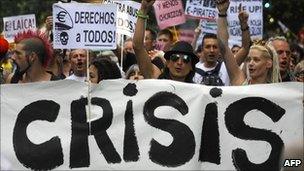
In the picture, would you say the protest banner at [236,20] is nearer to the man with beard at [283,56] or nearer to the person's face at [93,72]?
the man with beard at [283,56]

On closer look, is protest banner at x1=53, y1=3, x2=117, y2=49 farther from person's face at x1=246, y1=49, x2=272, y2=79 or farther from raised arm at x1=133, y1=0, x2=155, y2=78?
person's face at x1=246, y1=49, x2=272, y2=79

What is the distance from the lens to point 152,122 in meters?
7.40

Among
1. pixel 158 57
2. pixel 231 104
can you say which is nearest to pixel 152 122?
pixel 231 104

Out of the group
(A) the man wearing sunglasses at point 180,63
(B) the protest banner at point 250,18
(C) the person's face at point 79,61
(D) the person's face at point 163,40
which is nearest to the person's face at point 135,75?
(C) the person's face at point 79,61

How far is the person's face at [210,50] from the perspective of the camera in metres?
10.1

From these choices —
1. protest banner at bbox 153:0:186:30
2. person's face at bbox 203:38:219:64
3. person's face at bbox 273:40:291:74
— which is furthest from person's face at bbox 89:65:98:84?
protest banner at bbox 153:0:186:30

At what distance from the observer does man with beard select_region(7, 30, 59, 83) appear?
27.1 feet

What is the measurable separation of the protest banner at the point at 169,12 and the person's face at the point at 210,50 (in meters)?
2.74

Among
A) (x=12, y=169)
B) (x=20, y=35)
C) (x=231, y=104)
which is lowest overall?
(x=12, y=169)

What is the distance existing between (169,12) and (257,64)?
4911 millimetres

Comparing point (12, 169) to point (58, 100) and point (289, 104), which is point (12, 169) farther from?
point (289, 104)

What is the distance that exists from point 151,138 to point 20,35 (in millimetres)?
1968

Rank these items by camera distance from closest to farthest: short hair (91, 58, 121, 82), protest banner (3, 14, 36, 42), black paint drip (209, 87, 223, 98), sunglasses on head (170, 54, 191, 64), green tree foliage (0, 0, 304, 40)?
1. black paint drip (209, 87, 223, 98)
2. sunglasses on head (170, 54, 191, 64)
3. short hair (91, 58, 121, 82)
4. protest banner (3, 14, 36, 42)
5. green tree foliage (0, 0, 304, 40)

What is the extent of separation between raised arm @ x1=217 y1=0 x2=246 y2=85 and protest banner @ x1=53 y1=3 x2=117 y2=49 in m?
0.99
